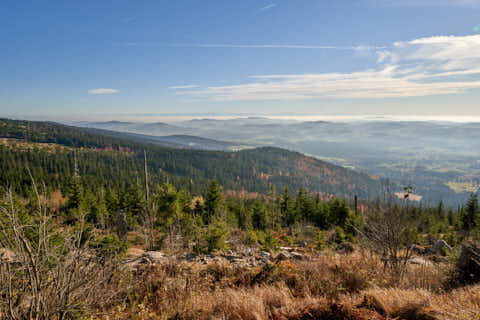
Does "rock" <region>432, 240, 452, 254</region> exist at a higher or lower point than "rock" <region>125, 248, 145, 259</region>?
lower

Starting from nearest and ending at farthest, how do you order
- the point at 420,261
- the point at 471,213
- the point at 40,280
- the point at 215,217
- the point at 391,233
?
the point at 40,280
the point at 391,233
the point at 420,261
the point at 215,217
the point at 471,213

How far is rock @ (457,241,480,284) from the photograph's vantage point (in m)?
6.32

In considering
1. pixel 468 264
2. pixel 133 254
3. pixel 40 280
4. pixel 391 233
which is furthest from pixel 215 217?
pixel 40 280

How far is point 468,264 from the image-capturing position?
6.48 meters

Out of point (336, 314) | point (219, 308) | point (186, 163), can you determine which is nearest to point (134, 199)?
Result: point (219, 308)

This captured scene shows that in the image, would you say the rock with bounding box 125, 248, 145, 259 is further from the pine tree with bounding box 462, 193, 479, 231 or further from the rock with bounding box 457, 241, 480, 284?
A: the pine tree with bounding box 462, 193, 479, 231

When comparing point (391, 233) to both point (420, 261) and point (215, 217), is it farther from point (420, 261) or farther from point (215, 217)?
point (215, 217)

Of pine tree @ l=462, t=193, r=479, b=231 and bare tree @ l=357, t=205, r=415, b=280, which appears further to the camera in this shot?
pine tree @ l=462, t=193, r=479, b=231

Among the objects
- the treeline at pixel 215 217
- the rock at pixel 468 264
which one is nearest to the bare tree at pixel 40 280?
the treeline at pixel 215 217

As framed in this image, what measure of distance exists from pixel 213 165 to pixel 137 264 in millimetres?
174500

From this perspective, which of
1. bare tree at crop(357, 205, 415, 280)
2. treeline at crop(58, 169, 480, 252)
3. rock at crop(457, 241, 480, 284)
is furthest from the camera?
treeline at crop(58, 169, 480, 252)

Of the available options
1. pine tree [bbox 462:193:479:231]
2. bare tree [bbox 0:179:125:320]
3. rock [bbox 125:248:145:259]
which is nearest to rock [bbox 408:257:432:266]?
bare tree [bbox 0:179:125:320]

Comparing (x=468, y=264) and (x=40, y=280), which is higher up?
(x=40, y=280)

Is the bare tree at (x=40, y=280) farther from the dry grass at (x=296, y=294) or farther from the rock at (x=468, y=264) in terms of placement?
the rock at (x=468, y=264)
